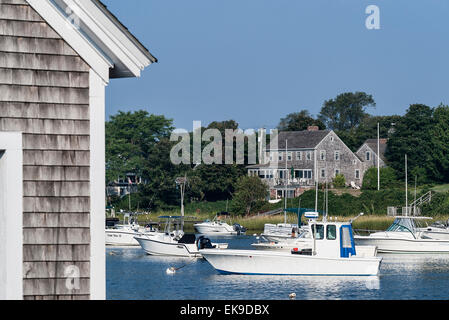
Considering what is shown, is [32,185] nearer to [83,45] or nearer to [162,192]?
[83,45]

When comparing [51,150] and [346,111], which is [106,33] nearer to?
[51,150]

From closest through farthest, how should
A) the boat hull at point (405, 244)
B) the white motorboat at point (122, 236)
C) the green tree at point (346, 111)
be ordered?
the boat hull at point (405, 244), the white motorboat at point (122, 236), the green tree at point (346, 111)

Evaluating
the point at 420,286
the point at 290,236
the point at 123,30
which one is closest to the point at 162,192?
the point at 290,236

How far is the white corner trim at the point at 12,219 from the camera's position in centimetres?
1077

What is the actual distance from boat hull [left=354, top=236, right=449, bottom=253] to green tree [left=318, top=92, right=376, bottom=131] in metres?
111

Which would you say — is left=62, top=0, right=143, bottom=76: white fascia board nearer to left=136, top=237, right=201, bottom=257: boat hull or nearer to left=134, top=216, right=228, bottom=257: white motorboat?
left=134, top=216, right=228, bottom=257: white motorboat

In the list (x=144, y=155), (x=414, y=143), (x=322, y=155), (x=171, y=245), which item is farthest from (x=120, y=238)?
(x=144, y=155)

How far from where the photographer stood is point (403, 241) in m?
55.0

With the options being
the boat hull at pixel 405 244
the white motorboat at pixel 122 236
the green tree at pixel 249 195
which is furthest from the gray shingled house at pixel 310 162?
the boat hull at pixel 405 244

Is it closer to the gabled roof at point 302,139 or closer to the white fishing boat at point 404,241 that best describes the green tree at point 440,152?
the gabled roof at point 302,139

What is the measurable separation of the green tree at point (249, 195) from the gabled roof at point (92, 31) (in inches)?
3218

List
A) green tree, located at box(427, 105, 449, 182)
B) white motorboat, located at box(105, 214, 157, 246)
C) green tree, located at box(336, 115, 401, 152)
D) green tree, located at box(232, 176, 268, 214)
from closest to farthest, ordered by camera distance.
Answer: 1. white motorboat, located at box(105, 214, 157, 246)
2. green tree, located at box(232, 176, 268, 214)
3. green tree, located at box(427, 105, 449, 182)
4. green tree, located at box(336, 115, 401, 152)

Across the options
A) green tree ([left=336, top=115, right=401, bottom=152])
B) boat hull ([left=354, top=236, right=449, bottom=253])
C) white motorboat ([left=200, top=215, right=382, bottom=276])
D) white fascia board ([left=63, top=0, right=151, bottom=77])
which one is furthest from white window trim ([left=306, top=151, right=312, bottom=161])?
white fascia board ([left=63, top=0, right=151, bottom=77])

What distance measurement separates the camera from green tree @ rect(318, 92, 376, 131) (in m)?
167
